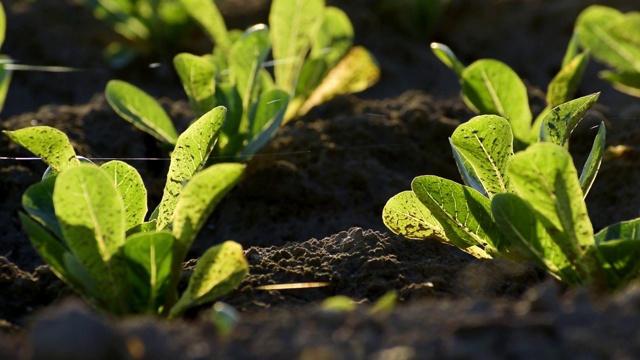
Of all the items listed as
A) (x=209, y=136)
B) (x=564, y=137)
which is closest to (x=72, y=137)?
(x=209, y=136)

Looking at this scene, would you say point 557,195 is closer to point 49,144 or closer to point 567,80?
point 49,144

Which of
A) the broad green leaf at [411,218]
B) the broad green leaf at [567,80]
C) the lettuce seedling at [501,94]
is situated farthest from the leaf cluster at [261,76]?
the broad green leaf at [567,80]

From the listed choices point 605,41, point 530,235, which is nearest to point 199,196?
point 530,235

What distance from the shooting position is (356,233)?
1811 millimetres

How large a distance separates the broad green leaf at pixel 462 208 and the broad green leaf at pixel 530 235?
0.16m

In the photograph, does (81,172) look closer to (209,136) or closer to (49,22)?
(209,136)

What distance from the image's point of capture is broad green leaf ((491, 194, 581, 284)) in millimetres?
1476

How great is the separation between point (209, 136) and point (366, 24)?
221 cm

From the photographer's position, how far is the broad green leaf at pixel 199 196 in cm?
139

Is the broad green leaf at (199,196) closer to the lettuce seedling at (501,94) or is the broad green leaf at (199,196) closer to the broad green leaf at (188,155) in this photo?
the broad green leaf at (188,155)

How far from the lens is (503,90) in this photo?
2.22 m

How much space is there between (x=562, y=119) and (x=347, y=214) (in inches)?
28.0

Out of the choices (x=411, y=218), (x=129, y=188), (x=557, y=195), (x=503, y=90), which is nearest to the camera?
(x=557, y=195)

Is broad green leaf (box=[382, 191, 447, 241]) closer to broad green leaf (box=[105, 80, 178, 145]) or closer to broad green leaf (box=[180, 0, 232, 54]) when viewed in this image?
broad green leaf (box=[105, 80, 178, 145])
